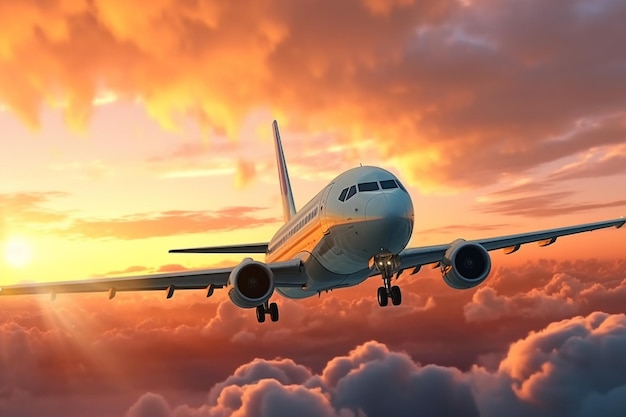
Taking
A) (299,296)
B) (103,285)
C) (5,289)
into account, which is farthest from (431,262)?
(5,289)

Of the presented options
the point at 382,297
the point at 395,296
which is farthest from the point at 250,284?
the point at 395,296

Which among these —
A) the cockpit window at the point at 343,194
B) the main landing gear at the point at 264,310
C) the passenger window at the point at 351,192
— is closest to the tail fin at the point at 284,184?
the main landing gear at the point at 264,310

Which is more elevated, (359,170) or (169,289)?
(359,170)

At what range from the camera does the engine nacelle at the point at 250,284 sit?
110ft

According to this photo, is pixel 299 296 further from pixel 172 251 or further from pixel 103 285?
pixel 103 285

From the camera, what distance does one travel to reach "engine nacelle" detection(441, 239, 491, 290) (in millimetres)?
34781

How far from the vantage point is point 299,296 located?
4112cm

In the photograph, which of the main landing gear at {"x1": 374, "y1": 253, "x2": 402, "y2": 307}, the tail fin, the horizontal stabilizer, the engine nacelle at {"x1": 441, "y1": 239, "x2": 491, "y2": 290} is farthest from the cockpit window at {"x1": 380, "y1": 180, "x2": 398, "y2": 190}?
the tail fin

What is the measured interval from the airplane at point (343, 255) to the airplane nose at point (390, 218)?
37 millimetres

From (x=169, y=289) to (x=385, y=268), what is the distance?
13.1 m

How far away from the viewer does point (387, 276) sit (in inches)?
1232

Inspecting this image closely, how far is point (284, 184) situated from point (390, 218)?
3703 centimetres

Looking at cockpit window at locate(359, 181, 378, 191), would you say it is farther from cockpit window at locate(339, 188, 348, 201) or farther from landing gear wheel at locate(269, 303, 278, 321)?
landing gear wheel at locate(269, 303, 278, 321)

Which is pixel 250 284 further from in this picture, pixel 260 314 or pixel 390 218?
pixel 390 218
